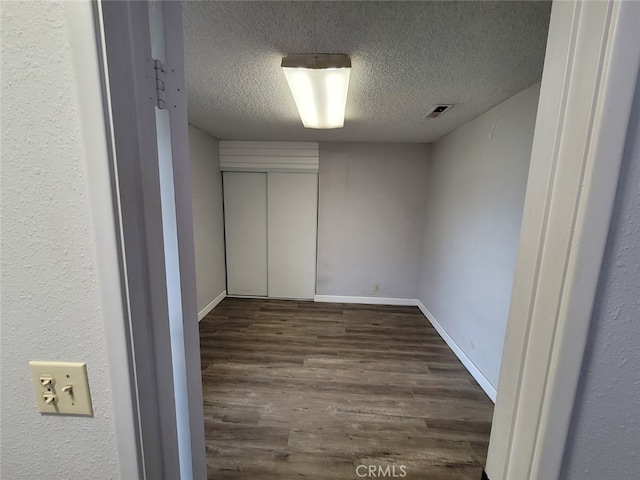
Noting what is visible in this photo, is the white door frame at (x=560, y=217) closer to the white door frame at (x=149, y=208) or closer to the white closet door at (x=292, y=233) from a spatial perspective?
the white door frame at (x=149, y=208)

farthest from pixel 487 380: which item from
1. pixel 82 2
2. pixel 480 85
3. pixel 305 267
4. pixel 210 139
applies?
pixel 210 139

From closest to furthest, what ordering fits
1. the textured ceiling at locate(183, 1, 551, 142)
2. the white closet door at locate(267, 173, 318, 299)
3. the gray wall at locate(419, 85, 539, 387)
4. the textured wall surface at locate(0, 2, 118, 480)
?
the textured wall surface at locate(0, 2, 118, 480)
the textured ceiling at locate(183, 1, 551, 142)
the gray wall at locate(419, 85, 539, 387)
the white closet door at locate(267, 173, 318, 299)

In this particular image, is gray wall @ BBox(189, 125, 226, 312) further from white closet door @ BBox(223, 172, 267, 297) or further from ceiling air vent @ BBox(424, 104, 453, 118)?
ceiling air vent @ BBox(424, 104, 453, 118)

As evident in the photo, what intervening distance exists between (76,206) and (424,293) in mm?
3737

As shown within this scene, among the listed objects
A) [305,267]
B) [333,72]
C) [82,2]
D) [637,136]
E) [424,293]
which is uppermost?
[333,72]

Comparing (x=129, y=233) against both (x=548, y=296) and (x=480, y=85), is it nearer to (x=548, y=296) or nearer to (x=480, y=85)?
(x=548, y=296)

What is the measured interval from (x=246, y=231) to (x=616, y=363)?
149 inches

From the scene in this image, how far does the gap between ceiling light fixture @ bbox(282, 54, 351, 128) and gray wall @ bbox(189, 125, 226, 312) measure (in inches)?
66.2

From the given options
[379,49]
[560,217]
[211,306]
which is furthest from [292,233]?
[560,217]

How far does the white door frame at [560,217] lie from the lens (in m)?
0.39

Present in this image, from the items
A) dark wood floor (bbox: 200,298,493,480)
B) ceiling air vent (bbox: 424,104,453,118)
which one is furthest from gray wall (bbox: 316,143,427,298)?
ceiling air vent (bbox: 424,104,453,118)

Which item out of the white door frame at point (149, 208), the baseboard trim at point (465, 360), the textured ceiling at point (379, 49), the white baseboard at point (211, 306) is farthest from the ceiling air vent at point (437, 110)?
the white baseboard at point (211, 306)

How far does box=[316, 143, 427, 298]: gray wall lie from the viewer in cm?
351

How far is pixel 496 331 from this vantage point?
6.35ft
